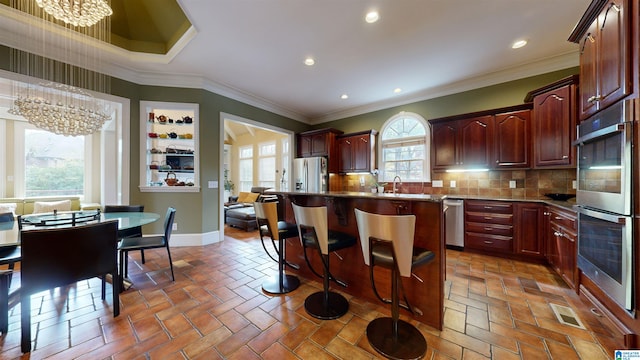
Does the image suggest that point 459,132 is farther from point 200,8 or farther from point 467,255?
point 200,8

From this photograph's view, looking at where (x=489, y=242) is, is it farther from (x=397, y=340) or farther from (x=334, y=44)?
(x=334, y=44)

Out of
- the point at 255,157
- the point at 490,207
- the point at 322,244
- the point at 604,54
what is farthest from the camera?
the point at 255,157

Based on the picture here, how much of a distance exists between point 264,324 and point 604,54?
3.37 meters

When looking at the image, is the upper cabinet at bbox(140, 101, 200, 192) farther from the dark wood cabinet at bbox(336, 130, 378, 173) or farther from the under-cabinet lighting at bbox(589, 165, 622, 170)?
the under-cabinet lighting at bbox(589, 165, 622, 170)

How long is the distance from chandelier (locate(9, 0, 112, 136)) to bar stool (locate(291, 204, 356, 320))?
2.81m

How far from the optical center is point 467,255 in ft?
11.0

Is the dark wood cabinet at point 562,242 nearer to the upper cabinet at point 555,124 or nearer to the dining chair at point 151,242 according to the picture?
the upper cabinet at point 555,124

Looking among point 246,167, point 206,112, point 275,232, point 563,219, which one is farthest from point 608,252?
point 246,167

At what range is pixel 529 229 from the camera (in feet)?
9.75

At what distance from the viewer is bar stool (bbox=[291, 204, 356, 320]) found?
179 cm

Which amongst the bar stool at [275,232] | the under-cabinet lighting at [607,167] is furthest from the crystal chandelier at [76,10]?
the under-cabinet lighting at [607,167]

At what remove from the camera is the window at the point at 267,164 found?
786 centimetres

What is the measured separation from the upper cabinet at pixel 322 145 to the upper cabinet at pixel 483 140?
2182 millimetres

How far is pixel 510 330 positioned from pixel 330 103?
188 inches
